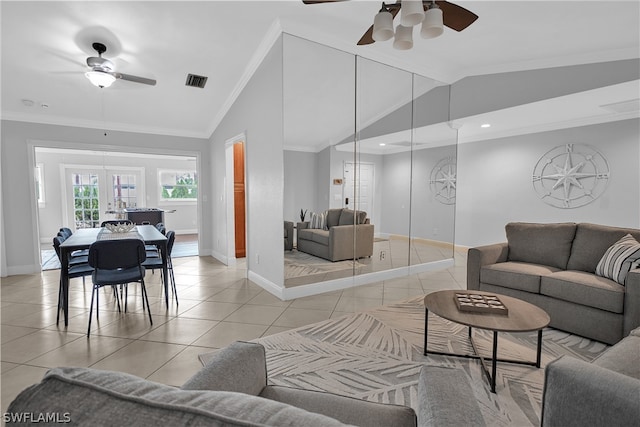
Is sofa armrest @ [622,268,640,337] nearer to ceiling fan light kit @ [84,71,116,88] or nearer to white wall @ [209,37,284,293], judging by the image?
white wall @ [209,37,284,293]

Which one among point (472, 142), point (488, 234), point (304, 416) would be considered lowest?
Answer: point (488, 234)

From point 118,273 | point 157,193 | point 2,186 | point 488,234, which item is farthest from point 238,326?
point 157,193

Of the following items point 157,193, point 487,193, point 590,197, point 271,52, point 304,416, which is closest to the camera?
point 304,416

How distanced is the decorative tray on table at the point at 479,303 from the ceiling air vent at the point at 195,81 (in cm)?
419

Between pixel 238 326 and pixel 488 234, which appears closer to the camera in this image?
pixel 238 326

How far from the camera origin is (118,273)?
3.07 m

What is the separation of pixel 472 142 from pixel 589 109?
2.24 meters

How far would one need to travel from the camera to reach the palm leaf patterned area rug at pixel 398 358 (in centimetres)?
193

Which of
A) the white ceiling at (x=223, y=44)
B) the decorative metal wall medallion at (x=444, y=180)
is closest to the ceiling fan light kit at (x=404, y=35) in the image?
the white ceiling at (x=223, y=44)

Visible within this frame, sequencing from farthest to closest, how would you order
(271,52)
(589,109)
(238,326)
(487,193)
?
(487,193), (589,109), (271,52), (238,326)

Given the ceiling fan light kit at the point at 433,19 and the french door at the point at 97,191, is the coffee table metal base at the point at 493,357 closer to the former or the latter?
the ceiling fan light kit at the point at 433,19

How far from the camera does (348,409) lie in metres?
1.05

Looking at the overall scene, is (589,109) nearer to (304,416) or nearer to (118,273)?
(304,416)

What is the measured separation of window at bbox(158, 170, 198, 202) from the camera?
31.2ft
